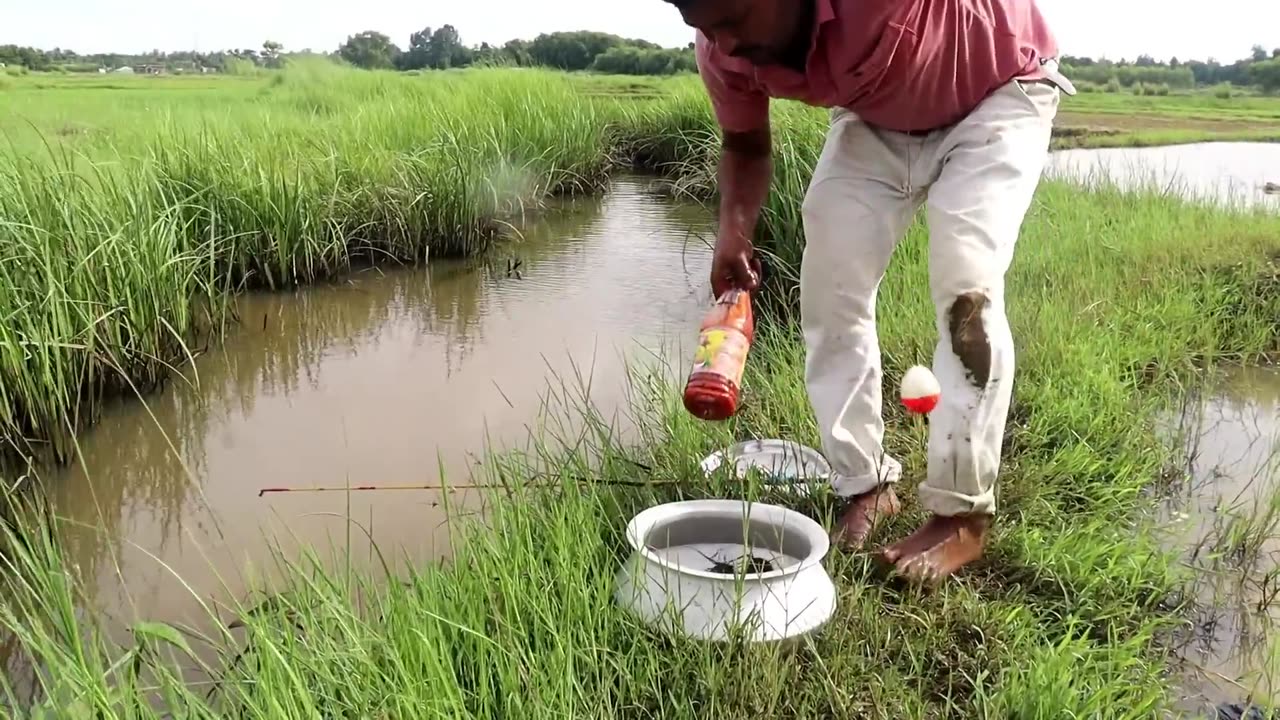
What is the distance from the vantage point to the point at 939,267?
1.58 metres

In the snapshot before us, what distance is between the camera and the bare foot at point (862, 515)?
1789 millimetres

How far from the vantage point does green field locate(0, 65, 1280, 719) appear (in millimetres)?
1344

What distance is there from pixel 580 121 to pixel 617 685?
6257mm

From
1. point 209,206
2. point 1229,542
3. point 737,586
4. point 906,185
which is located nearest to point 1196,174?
point 1229,542

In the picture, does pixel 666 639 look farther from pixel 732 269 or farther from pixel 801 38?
pixel 801 38

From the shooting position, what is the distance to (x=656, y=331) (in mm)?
3791

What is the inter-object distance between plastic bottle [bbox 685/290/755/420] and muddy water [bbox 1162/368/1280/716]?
90cm

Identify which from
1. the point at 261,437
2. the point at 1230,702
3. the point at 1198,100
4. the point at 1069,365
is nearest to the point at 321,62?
the point at 261,437

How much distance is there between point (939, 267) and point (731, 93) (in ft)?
1.71

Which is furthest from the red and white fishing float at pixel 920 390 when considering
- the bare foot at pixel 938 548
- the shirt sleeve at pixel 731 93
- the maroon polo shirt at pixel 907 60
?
the shirt sleeve at pixel 731 93

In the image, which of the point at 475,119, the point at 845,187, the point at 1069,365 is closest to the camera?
the point at 845,187

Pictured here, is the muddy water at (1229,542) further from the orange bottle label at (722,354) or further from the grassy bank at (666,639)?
the orange bottle label at (722,354)

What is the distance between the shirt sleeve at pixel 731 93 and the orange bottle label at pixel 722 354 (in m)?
0.43

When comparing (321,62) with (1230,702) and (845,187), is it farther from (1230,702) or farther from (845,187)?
(1230,702)
